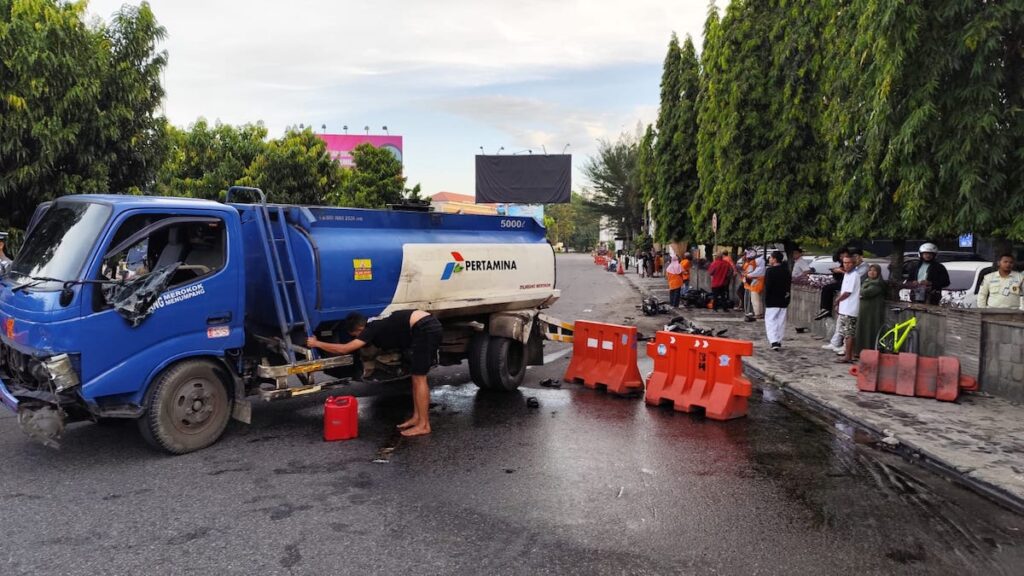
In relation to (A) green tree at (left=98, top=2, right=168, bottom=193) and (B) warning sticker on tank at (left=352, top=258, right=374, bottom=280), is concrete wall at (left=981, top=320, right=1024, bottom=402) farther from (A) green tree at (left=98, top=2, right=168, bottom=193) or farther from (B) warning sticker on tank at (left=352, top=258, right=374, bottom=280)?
(A) green tree at (left=98, top=2, right=168, bottom=193)

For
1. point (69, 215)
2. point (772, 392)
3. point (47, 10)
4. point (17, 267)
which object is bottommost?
point (772, 392)

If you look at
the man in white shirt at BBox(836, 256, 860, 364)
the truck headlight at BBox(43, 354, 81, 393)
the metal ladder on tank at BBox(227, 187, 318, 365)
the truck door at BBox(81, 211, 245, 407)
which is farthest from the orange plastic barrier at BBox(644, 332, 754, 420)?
the truck headlight at BBox(43, 354, 81, 393)

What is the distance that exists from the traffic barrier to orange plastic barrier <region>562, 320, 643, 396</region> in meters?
3.03

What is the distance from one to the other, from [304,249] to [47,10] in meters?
8.48

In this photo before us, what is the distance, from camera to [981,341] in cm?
892

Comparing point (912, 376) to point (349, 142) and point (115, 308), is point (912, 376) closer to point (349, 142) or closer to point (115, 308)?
point (115, 308)

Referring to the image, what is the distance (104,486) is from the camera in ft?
18.0

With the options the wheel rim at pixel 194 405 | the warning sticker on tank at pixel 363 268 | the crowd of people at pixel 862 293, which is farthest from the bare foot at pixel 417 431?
the crowd of people at pixel 862 293

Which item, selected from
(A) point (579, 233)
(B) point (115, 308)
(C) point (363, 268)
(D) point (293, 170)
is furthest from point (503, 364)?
(A) point (579, 233)

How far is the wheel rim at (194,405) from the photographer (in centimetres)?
620

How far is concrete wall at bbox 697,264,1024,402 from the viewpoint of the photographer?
8.45 metres

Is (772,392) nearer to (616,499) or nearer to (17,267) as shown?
(616,499)

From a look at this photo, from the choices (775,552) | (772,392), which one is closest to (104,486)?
(775,552)

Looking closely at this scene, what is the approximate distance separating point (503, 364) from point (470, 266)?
1.41 m
